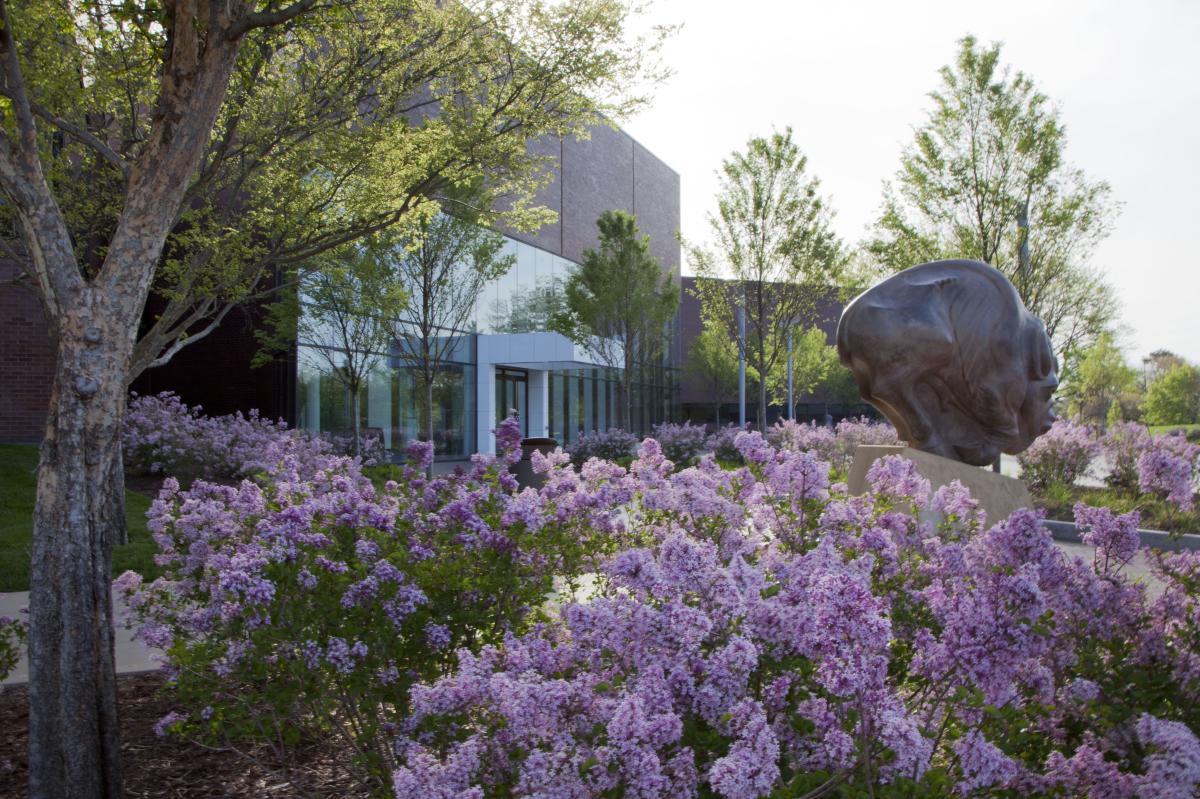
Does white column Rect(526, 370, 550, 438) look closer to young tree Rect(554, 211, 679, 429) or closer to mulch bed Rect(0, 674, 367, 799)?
young tree Rect(554, 211, 679, 429)

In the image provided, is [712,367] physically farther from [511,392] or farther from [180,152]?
[180,152]

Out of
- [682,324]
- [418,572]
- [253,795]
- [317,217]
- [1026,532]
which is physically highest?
[682,324]

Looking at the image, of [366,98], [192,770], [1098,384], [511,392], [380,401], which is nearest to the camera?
[192,770]

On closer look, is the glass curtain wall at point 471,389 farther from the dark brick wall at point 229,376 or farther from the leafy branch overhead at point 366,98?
the leafy branch overhead at point 366,98

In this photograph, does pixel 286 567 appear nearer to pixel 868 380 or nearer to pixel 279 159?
pixel 279 159

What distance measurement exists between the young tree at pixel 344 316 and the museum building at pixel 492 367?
19.6 inches

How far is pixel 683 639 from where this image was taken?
2324 millimetres

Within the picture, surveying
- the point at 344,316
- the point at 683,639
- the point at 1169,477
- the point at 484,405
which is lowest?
the point at 683,639

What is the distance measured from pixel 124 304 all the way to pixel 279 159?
12.8ft

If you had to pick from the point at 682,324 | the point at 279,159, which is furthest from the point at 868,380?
the point at 682,324

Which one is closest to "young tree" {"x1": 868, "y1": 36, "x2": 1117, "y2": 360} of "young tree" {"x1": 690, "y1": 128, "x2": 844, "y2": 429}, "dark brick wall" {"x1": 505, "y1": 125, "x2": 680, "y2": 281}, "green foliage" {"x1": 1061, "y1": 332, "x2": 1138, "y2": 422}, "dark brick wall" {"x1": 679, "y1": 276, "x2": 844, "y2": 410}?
"young tree" {"x1": 690, "y1": 128, "x2": 844, "y2": 429}

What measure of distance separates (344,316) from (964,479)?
15193 mm

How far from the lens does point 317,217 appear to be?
865cm

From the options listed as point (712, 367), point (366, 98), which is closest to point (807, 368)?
point (712, 367)
